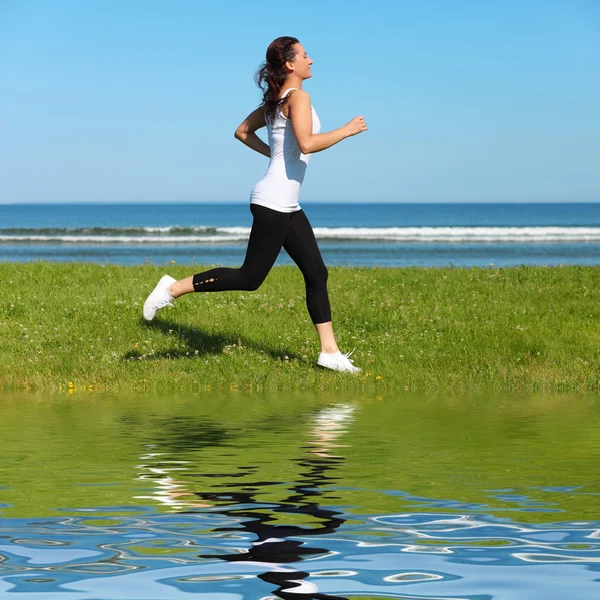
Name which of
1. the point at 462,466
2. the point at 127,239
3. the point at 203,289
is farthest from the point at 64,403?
the point at 127,239

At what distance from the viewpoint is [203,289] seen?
30.8ft

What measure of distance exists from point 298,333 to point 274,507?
281 inches

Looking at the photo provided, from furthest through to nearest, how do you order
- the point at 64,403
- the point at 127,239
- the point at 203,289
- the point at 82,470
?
1. the point at 127,239
2. the point at 203,289
3. the point at 64,403
4. the point at 82,470

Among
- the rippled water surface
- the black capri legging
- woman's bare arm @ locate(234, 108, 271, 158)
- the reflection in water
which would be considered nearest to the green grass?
the black capri legging

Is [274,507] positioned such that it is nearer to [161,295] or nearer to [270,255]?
[270,255]

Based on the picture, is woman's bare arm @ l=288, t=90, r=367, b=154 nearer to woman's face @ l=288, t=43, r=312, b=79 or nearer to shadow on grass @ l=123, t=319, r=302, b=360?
woman's face @ l=288, t=43, r=312, b=79

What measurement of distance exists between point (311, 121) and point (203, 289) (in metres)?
1.94

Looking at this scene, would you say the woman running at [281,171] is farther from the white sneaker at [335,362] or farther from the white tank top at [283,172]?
the white sneaker at [335,362]

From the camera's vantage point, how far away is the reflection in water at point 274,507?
3.51 metres

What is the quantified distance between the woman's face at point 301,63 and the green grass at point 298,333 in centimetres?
299

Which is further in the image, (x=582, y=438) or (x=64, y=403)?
(x=64, y=403)

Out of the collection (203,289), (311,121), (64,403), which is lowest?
(64,403)

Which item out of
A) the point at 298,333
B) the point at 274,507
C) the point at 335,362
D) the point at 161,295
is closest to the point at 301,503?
the point at 274,507

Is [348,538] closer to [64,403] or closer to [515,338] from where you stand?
[64,403]
